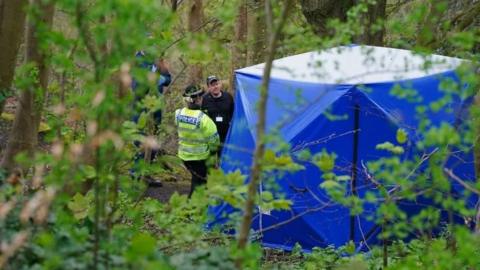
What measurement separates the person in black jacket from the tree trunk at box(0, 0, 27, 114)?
11.3ft

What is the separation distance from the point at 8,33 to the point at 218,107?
143 inches

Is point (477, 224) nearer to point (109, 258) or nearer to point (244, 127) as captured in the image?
point (109, 258)

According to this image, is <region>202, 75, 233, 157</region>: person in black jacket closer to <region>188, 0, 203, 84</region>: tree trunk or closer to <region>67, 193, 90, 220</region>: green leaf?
<region>188, 0, 203, 84</region>: tree trunk

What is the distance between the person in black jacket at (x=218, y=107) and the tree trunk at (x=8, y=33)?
11.3 feet

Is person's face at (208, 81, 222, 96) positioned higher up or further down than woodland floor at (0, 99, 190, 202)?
higher up

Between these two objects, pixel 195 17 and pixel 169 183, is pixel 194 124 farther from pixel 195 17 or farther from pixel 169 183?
pixel 195 17

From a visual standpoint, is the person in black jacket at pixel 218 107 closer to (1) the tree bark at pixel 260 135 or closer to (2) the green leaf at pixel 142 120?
(2) the green leaf at pixel 142 120

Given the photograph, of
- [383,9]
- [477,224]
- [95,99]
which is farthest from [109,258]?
[383,9]

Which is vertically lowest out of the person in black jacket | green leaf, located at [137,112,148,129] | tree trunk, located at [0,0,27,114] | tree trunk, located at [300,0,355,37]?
the person in black jacket

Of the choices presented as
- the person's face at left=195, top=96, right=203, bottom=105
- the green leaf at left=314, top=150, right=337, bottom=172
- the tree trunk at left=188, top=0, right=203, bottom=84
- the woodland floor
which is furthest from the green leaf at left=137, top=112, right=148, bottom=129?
the tree trunk at left=188, top=0, right=203, bottom=84

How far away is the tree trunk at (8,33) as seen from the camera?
607 cm

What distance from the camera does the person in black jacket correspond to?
927 centimetres

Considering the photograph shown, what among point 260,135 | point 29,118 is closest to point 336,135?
point 29,118

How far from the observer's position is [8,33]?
241 inches
